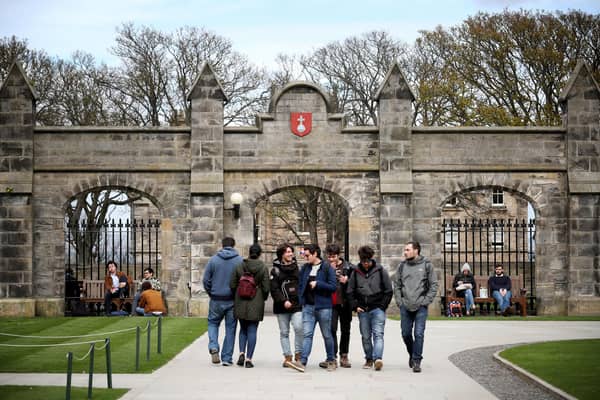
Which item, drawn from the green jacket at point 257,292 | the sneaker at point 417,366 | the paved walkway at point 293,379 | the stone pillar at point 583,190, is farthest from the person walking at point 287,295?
the stone pillar at point 583,190

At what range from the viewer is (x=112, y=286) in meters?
23.0

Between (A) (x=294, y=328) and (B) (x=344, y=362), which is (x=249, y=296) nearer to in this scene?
(A) (x=294, y=328)

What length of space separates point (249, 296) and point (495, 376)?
3419 mm

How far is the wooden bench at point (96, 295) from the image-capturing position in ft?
76.2

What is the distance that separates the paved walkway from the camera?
11094 millimetres

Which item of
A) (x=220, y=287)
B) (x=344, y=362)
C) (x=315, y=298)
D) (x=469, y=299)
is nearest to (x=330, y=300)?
(x=315, y=298)

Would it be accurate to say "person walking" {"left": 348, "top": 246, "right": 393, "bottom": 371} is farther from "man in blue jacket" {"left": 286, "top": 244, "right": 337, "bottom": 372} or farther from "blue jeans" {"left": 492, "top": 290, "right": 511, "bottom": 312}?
"blue jeans" {"left": 492, "top": 290, "right": 511, "bottom": 312}

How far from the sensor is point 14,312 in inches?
914

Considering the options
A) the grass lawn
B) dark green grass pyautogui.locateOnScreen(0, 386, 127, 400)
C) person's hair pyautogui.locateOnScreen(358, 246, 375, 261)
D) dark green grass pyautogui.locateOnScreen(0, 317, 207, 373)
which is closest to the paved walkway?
dark green grass pyautogui.locateOnScreen(0, 386, 127, 400)

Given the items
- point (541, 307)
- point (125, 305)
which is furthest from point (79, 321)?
point (541, 307)

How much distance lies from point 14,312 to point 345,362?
12.1 meters

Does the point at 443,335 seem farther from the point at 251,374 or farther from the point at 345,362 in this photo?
the point at 251,374

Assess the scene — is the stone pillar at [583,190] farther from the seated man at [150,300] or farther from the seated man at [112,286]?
the seated man at [112,286]

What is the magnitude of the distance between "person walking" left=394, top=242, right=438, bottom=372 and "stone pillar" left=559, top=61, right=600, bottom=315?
11.5 metres
